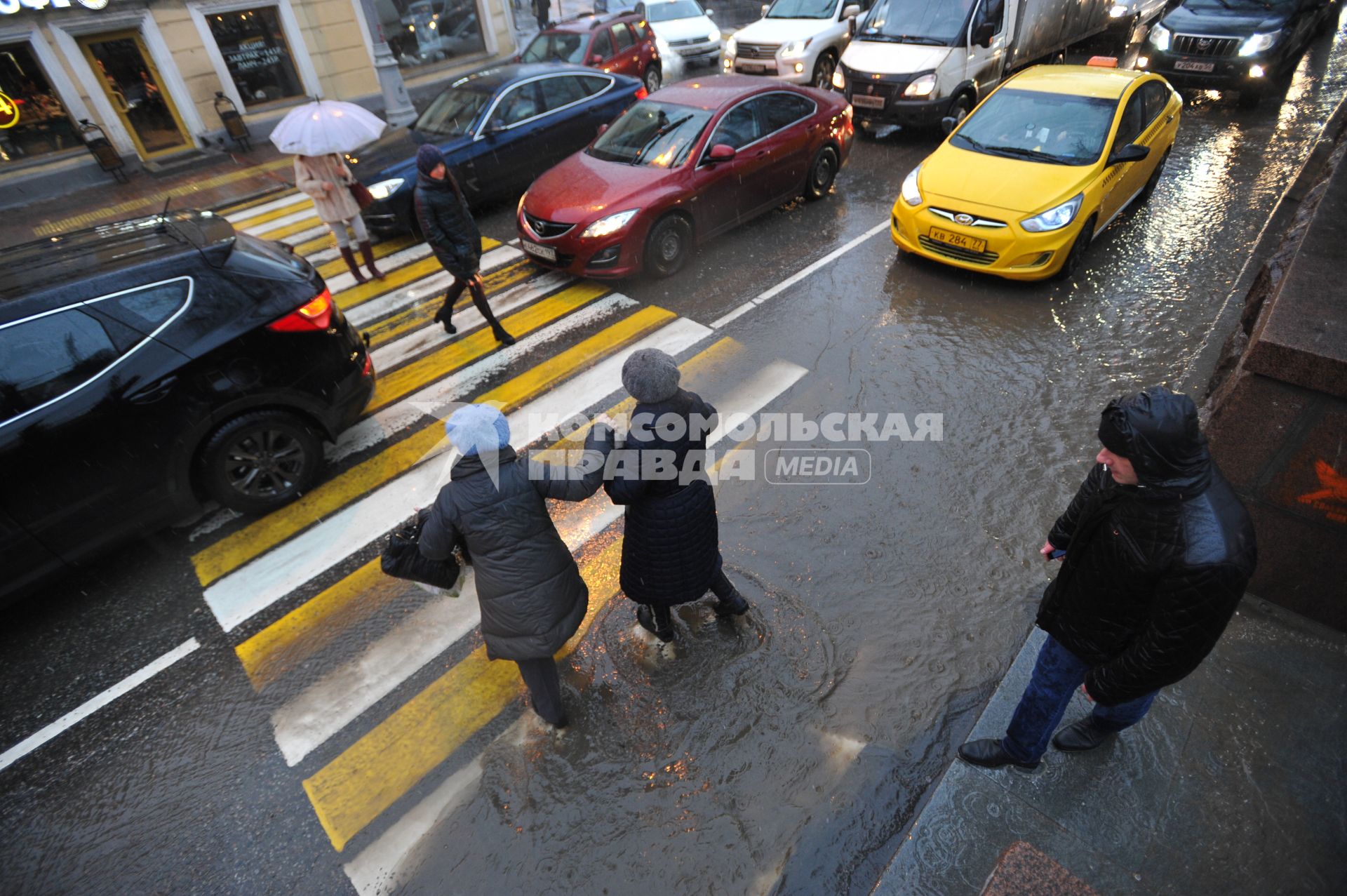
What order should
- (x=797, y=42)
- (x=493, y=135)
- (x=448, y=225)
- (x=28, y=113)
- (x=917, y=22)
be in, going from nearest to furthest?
1. (x=448, y=225)
2. (x=493, y=135)
3. (x=917, y=22)
4. (x=28, y=113)
5. (x=797, y=42)

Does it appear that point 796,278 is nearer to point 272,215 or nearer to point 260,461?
point 260,461

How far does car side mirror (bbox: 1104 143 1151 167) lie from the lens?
6969 millimetres

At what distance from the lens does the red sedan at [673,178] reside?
7.41 metres

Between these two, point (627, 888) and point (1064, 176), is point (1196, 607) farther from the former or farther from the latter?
point (1064, 176)

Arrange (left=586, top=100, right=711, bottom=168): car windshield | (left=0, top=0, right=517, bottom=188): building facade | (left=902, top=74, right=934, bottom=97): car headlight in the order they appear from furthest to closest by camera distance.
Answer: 1. (left=0, top=0, right=517, bottom=188): building facade
2. (left=902, top=74, right=934, bottom=97): car headlight
3. (left=586, top=100, right=711, bottom=168): car windshield

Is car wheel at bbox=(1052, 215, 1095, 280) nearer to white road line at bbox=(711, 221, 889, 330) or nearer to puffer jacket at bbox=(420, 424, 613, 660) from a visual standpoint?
white road line at bbox=(711, 221, 889, 330)

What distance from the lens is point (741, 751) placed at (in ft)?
11.5

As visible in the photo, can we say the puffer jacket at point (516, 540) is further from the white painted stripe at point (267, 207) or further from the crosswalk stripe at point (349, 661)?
the white painted stripe at point (267, 207)

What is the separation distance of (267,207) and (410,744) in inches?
399

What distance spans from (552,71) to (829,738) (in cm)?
997

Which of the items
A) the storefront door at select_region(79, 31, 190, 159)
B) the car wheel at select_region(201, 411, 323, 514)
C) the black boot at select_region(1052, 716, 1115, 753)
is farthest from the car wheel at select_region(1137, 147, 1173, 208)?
the storefront door at select_region(79, 31, 190, 159)

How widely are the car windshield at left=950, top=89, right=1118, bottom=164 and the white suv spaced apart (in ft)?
19.7

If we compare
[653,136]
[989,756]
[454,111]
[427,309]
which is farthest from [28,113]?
[989,756]

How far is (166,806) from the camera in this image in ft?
11.5
